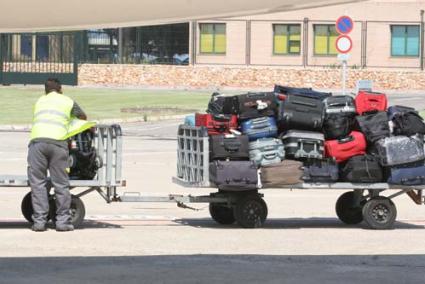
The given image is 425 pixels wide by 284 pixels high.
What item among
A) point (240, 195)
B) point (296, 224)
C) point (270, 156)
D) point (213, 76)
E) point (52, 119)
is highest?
point (213, 76)

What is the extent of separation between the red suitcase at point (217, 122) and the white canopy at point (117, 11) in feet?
25.3

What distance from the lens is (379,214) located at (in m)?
14.1

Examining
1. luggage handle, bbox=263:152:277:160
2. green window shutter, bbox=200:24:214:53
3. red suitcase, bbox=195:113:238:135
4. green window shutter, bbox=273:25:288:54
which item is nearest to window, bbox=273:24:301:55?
green window shutter, bbox=273:25:288:54

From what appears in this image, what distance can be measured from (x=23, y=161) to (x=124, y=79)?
135 feet

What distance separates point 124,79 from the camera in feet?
208

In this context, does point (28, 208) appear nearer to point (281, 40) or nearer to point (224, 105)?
point (224, 105)

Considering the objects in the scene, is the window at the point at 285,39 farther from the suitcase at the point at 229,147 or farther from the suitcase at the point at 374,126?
the suitcase at the point at 229,147

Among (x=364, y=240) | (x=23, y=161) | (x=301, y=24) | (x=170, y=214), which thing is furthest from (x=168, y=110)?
(x=301, y=24)

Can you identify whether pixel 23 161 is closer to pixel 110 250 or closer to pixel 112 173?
pixel 112 173

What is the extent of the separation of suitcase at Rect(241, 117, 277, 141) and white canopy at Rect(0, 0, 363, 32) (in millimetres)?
7651

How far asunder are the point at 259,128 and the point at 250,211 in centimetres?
97

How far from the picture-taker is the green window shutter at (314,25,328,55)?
68.8 meters

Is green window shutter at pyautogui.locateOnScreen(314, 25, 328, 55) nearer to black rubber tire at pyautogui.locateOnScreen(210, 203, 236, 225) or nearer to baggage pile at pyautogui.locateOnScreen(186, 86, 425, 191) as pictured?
baggage pile at pyautogui.locateOnScreen(186, 86, 425, 191)

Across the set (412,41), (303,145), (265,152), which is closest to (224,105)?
(265,152)
